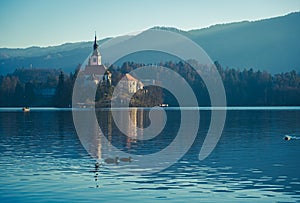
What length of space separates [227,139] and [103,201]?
113ft

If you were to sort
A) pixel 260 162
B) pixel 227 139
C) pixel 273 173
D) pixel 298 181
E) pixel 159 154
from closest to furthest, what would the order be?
pixel 298 181 → pixel 273 173 → pixel 260 162 → pixel 159 154 → pixel 227 139

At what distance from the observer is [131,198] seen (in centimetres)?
2436

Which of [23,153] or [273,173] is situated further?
[23,153]

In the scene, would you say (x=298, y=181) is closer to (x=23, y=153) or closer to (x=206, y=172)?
(x=206, y=172)

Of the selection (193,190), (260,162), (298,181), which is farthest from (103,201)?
(260,162)

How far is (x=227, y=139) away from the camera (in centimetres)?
5638

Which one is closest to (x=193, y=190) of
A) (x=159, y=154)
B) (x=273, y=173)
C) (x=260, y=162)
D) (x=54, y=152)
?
(x=273, y=173)

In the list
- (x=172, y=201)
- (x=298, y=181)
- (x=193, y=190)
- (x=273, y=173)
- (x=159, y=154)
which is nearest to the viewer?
(x=172, y=201)

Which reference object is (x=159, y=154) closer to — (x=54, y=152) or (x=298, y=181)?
(x=54, y=152)

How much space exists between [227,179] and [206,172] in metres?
2.94

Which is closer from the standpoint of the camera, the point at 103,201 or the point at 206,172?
the point at 103,201

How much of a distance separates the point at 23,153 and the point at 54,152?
2567 millimetres

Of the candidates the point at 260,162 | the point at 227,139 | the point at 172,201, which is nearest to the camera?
the point at 172,201

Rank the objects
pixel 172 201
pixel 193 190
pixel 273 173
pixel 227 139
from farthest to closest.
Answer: pixel 227 139 → pixel 273 173 → pixel 193 190 → pixel 172 201
